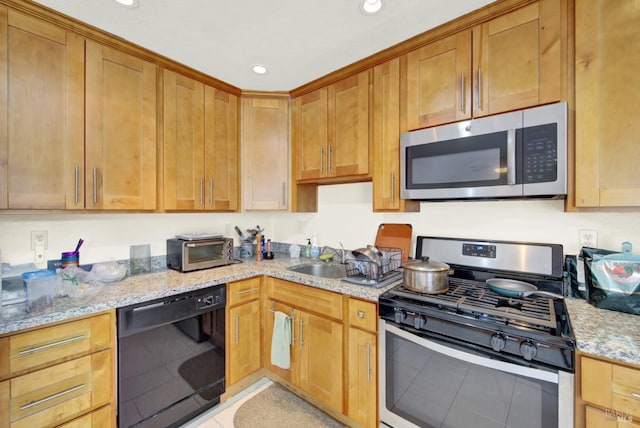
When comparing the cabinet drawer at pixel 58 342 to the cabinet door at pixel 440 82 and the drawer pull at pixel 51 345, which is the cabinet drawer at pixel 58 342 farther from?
the cabinet door at pixel 440 82

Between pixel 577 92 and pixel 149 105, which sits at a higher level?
pixel 149 105

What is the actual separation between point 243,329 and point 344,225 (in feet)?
3.88

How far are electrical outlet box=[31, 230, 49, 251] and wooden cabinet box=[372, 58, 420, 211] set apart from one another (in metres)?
2.13

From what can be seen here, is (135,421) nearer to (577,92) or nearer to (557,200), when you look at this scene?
(557,200)

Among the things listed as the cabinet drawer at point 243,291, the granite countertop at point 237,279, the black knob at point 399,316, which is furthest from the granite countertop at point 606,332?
the cabinet drawer at point 243,291

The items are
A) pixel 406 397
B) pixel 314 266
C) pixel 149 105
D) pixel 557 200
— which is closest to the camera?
pixel 406 397

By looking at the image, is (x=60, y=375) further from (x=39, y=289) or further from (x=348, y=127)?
(x=348, y=127)

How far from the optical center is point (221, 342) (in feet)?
6.32

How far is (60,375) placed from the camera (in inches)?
50.6

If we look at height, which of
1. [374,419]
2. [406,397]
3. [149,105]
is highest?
[149,105]

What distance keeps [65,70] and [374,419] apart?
8.68 ft

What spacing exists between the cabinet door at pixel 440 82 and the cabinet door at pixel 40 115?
6.54 ft

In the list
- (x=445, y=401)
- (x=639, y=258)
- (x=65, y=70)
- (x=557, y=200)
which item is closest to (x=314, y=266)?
(x=445, y=401)

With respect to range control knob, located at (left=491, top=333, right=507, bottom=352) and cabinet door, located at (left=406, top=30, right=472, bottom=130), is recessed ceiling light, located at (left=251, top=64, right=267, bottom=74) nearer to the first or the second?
cabinet door, located at (left=406, top=30, right=472, bottom=130)
